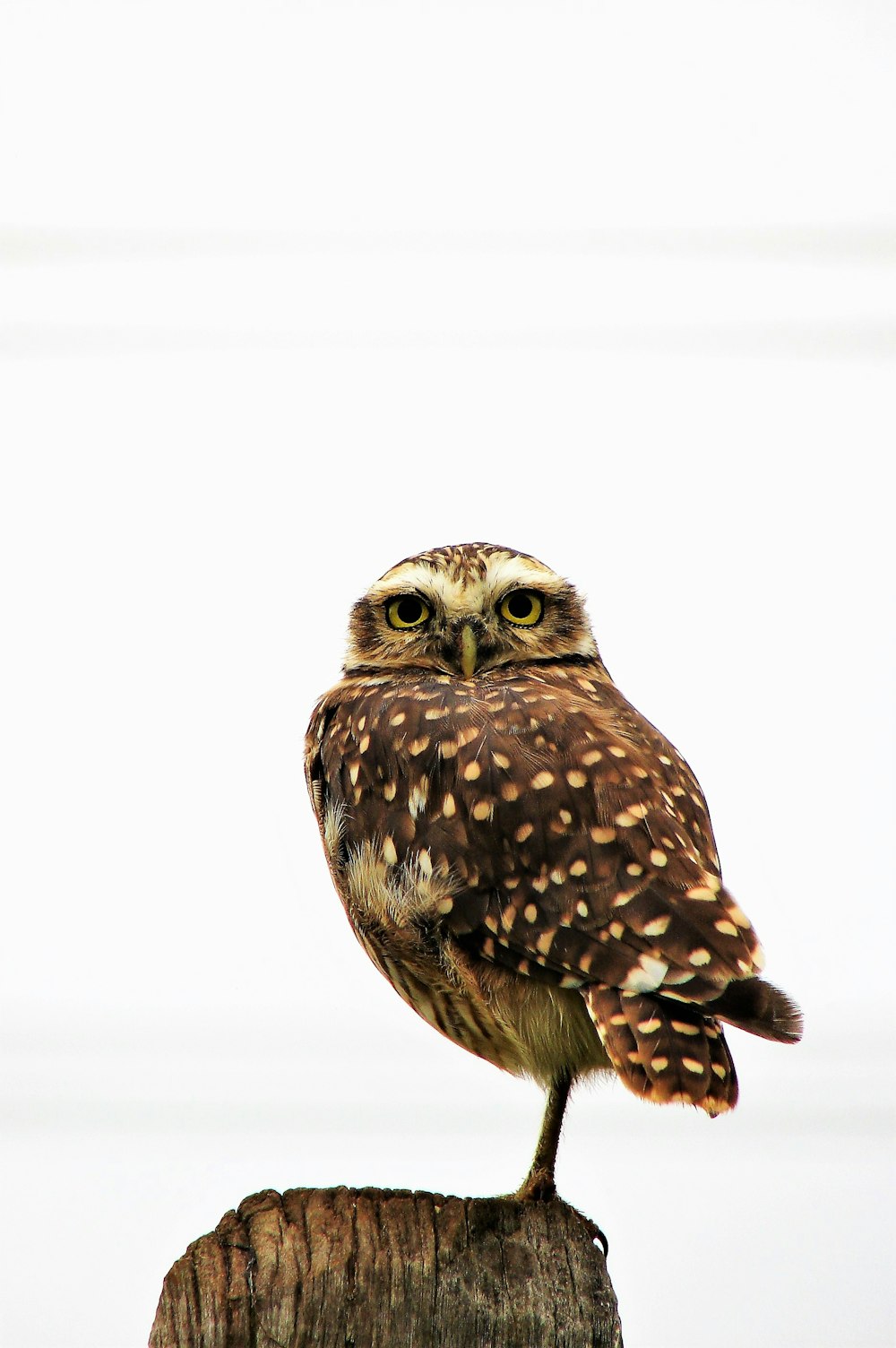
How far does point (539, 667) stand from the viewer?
2590 millimetres

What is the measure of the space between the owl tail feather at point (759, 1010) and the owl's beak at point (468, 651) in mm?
905

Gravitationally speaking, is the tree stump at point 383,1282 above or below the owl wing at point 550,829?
below

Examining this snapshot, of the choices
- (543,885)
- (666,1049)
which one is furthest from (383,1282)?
(543,885)

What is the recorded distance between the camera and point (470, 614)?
2.54 m

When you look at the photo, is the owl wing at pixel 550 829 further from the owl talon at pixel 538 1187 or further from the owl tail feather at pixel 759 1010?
the owl talon at pixel 538 1187

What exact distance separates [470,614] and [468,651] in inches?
3.1

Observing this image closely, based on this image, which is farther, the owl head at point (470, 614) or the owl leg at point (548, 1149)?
the owl head at point (470, 614)

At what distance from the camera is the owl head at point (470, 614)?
2545 mm

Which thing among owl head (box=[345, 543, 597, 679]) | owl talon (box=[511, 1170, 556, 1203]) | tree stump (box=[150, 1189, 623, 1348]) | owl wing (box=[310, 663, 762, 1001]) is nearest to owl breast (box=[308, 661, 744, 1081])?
owl wing (box=[310, 663, 762, 1001])

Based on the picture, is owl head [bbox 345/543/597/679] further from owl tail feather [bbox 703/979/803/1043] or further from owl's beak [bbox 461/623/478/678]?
owl tail feather [bbox 703/979/803/1043]

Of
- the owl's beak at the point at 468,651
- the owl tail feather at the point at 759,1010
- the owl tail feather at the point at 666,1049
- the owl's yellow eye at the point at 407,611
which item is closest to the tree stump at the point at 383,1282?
the owl tail feather at the point at 666,1049

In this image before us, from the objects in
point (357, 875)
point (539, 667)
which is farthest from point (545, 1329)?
point (539, 667)

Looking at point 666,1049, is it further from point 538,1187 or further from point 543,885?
point 538,1187

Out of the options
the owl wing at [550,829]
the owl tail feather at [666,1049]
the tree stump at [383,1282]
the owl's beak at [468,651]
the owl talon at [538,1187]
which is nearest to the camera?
the tree stump at [383,1282]
